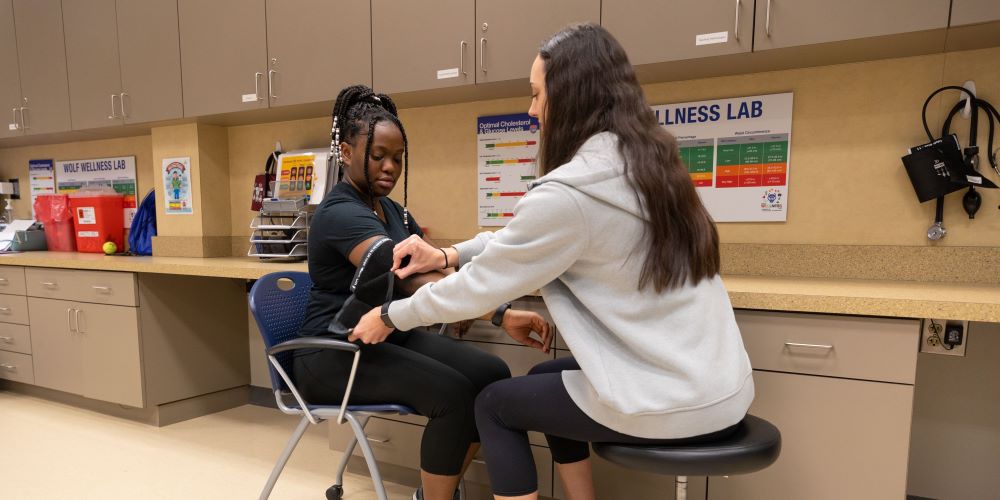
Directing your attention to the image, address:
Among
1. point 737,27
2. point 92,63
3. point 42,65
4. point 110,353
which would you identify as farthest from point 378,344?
point 42,65

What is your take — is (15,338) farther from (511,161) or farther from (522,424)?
(522,424)

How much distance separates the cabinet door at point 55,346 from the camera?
2.74m

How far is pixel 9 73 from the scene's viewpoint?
3266 mm

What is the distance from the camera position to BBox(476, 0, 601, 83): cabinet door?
72.9 inches

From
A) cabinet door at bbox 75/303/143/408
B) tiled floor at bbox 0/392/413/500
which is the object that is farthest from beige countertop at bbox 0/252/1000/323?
cabinet door at bbox 75/303/143/408

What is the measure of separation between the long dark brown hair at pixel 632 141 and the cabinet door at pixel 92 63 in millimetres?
2762

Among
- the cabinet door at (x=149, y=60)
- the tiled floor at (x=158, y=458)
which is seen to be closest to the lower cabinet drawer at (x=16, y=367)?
the tiled floor at (x=158, y=458)

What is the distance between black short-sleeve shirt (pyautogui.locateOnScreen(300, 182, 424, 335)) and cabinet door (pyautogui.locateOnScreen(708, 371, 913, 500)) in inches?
43.0

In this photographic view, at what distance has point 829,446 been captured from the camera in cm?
138

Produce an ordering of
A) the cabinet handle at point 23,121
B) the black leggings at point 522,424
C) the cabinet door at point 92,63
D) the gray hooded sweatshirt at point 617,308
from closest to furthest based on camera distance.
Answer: the gray hooded sweatshirt at point 617,308 → the black leggings at point 522,424 → the cabinet door at point 92,63 → the cabinet handle at point 23,121

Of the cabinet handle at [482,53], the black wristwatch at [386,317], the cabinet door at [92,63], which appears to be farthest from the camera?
the cabinet door at [92,63]

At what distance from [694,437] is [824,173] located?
1.25 metres

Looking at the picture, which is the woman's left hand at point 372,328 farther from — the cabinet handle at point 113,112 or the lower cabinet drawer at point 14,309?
the lower cabinet drawer at point 14,309

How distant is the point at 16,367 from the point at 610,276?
3.52 m
